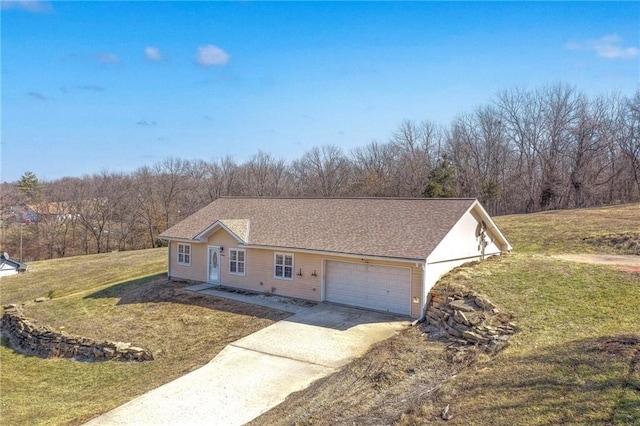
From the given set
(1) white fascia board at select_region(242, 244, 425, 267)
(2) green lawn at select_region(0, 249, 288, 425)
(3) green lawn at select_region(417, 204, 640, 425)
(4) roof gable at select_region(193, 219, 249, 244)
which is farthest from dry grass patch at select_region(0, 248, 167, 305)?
(3) green lawn at select_region(417, 204, 640, 425)

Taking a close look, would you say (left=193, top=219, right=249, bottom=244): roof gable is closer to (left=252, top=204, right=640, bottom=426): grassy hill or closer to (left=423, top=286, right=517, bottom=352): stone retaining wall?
(left=423, top=286, right=517, bottom=352): stone retaining wall

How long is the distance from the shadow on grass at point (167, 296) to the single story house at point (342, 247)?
1396 mm

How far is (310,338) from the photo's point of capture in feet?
47.4

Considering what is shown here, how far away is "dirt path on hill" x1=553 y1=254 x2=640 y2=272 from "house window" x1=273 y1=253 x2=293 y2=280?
12159 millimetres

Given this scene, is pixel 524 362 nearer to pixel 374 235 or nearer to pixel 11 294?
pixel 374 235

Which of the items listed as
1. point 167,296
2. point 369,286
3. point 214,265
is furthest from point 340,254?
point 167,296

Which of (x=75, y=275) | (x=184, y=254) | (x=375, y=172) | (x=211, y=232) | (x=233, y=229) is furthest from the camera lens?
(x=375, y=172)

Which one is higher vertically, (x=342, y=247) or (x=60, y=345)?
(x=342, y=247)

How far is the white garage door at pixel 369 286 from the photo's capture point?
53.1 ft

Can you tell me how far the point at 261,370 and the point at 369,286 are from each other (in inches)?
240

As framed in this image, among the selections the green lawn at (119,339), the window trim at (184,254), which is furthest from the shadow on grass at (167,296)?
the window trim at (184,254)

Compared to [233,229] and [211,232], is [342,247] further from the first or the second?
[211,232]

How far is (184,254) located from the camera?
23.9 meters

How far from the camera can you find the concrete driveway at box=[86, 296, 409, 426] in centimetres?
1034
